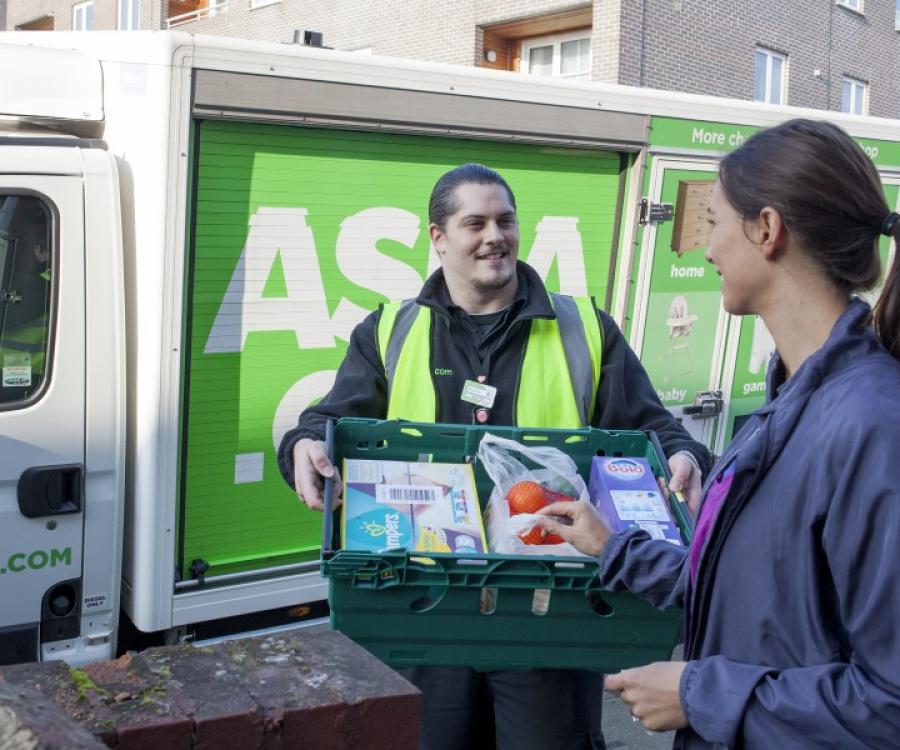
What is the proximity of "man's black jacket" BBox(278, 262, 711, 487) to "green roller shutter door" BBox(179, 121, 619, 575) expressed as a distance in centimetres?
94

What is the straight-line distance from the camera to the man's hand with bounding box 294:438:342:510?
233cm

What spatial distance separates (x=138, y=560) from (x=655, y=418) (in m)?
1.80

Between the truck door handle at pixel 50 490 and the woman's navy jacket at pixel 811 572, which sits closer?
the woman's navy jacket at pixel 811 572

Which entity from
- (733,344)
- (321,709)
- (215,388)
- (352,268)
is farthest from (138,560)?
(733,344)

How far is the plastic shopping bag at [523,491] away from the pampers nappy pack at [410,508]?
0.15 feet

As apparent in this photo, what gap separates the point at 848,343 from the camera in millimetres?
1592

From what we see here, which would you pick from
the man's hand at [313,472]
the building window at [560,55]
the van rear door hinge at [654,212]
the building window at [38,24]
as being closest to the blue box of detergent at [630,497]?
the man's hand at [313,472]

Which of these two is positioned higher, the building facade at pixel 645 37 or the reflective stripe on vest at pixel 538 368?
the building facade at pixel 645 37

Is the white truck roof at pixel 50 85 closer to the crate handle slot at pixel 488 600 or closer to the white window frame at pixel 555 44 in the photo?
the crate handle slot at pixel 488 600

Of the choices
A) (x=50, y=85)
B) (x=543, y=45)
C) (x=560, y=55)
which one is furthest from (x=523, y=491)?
(x=543, y=45)

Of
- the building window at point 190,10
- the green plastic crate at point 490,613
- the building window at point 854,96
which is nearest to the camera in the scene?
the green plastic crate at point 490,613

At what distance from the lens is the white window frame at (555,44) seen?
1952cm

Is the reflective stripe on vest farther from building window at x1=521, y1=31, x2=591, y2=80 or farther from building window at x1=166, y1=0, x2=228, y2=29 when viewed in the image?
building window at x1=166, y1=0, x2=228, y2=29

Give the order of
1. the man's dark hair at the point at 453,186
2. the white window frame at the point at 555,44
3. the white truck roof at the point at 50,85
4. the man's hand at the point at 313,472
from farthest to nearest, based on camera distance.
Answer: the white window frame at the point at 555,44 < the white truck roof at the point at 50,85 < the man's dark hair at the point at 453,186 < the man's hand at the point at 313,472
